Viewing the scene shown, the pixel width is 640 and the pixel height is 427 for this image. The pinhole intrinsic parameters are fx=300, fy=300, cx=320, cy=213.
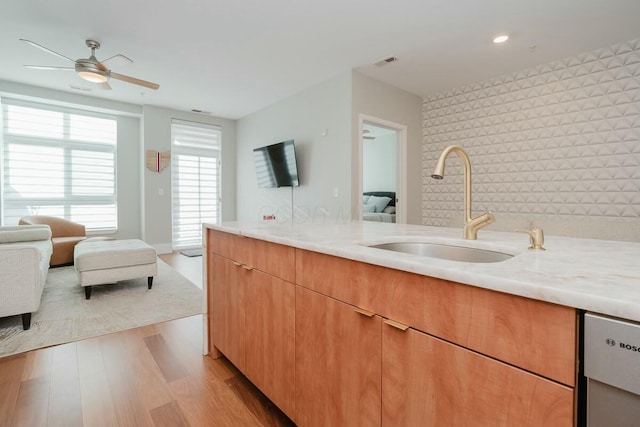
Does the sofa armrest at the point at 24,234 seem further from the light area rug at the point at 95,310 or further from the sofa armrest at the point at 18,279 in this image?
the sofa armrest at the point at 18,279

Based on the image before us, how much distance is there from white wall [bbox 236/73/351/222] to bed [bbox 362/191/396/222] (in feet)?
4.60

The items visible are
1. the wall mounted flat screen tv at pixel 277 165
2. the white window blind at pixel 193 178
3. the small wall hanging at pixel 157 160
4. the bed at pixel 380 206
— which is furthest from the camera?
the white window blind at pixel 193 178

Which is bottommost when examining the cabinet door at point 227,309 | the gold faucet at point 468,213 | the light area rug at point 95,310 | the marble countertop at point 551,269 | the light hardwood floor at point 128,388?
the light hardwood floor at point 128,388

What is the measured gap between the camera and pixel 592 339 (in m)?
0.50

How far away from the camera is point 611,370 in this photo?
48cm

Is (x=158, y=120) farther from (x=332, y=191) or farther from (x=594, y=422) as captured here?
(x=594, y=422)

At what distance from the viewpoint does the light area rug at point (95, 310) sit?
7.07 feet

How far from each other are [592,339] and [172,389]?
1.80 meters

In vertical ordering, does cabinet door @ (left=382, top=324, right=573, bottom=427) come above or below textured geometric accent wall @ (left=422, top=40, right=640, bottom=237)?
below

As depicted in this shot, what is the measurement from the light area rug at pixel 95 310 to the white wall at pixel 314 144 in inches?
73.5

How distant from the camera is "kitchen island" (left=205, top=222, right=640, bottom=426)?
56 centimetres

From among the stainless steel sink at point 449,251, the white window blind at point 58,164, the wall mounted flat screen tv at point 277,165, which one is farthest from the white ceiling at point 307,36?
the stainless steel sink at point 449,251

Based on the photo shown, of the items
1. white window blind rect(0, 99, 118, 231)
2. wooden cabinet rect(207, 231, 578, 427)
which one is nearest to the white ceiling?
white window blind rect(0, 99, 118, 231)

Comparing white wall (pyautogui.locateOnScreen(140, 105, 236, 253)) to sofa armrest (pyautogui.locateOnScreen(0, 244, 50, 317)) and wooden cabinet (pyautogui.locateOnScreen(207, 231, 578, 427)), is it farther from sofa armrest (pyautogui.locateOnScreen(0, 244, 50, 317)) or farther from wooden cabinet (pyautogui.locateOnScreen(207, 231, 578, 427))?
wooden cabinet (pyautogui.locateOnScreen(207, 231, 578, 427))
